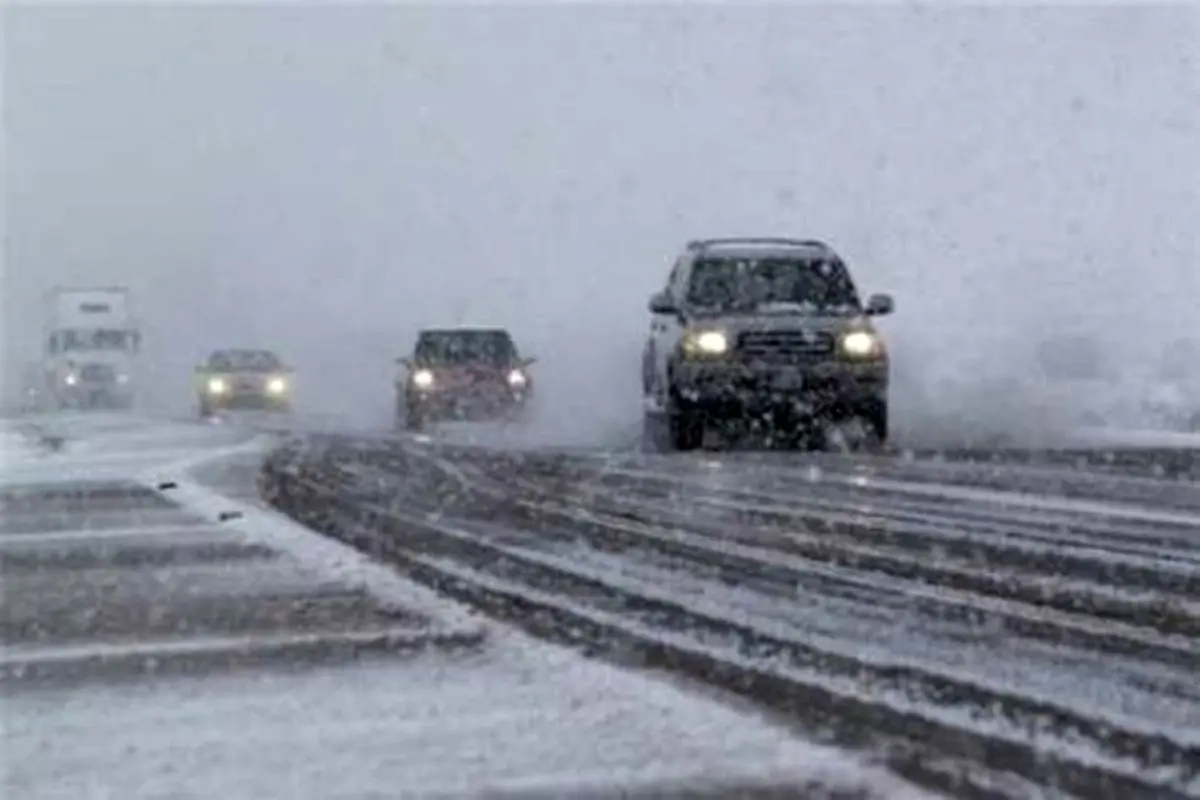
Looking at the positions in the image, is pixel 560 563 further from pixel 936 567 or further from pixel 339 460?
pixel 339 460

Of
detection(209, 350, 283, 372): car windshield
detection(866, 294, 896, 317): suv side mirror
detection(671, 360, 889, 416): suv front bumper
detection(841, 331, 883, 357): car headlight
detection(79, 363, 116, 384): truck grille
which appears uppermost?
detection(866, 294, 896, 317): suv side mirror

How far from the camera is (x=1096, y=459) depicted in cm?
1998

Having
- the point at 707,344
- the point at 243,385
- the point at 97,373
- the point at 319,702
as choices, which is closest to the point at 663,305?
the point at 707,344

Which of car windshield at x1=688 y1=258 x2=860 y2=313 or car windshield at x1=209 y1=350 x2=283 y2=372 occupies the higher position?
car windshield at x1=688 y1=258 x2=860 y2=313

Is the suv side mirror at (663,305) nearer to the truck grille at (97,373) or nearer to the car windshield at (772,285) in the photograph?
the car windshield at (772,285)

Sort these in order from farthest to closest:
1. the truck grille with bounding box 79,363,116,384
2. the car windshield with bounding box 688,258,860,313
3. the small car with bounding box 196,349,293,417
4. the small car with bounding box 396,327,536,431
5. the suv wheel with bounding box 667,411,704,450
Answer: the truck grille with bounding box 79,363,116,384 → the small car with bounding box 196,349,293,417 → the small car with bounding box 396,327,536,431 → the car windshield with bounding box 688,258,860,313 → the suv wheel with bounding box 667,411,704,450

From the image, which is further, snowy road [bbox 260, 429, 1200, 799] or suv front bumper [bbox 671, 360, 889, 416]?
suv front bumper [bbox 671, 360, 889, 416]

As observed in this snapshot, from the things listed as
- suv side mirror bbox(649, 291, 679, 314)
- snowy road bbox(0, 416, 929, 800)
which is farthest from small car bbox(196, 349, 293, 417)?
snowy road bbox(0, 416, 929, 800)

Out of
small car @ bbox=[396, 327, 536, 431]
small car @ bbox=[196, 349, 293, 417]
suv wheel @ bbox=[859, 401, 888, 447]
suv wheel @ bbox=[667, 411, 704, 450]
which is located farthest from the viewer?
small car @ bbox=[196, 349, 293, 417]

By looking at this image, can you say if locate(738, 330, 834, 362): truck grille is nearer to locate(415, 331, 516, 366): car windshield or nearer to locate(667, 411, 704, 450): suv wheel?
locate(667, 411, 704, 450): suv wheel

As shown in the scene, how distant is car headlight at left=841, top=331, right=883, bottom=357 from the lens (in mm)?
21406

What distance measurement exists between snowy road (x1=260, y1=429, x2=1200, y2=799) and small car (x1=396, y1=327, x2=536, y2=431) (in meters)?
16.2

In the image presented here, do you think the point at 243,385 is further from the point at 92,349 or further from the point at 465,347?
the point at 465,347

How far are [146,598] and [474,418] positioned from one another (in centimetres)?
2498
